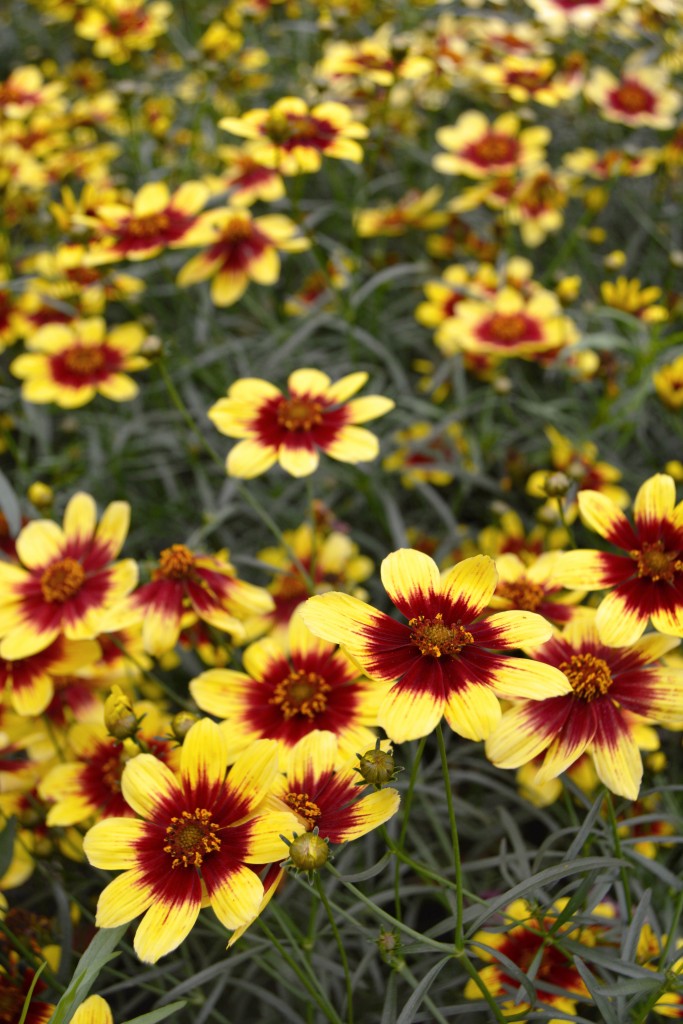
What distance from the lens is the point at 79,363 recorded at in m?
1.98

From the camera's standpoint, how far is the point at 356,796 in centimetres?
100

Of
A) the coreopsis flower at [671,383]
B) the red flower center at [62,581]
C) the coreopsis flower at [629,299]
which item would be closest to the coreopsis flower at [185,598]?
the red flower center at [62,581]

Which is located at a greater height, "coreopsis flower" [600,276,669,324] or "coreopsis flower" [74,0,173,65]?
"coreopsis flower" [74,0,173,65]

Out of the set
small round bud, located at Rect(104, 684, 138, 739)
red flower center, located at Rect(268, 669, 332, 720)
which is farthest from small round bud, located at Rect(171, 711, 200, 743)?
red flower center, located at Rect(268, 669, 332, 720)

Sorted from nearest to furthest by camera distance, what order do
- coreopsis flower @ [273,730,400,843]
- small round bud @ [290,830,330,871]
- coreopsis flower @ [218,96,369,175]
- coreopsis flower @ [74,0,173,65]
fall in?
small round bud @ [290,830,330,871]
coreopsis flower @ [273,730,400,843]
coreopsis flower @ [218,96,369,175]
coreopsis flower @ [74,0,173,65]

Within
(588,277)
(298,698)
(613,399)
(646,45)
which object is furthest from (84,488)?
(646,45)

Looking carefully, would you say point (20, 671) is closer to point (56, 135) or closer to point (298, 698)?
point (298, 698)

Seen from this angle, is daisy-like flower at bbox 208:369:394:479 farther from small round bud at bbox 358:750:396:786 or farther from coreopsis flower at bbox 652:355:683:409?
coreopsis flower at bbox 652:355:683:409

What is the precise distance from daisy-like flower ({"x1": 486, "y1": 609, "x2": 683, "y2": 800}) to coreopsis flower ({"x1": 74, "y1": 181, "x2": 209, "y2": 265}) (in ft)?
3.73

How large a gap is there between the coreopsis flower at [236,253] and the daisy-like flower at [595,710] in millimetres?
1085

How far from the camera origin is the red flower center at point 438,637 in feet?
3.10

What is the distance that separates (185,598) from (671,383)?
1183mm

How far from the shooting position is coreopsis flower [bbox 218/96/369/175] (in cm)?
175

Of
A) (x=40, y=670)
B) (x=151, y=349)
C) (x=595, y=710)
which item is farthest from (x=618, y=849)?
(x=151, y=349)
